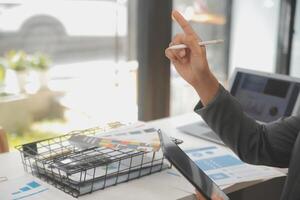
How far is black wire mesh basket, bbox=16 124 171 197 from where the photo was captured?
3.44 feet

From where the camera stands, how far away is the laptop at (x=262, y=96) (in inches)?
57.2

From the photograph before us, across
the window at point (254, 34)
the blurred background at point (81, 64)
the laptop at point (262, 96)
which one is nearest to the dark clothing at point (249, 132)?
the laptop at point (262, 96)

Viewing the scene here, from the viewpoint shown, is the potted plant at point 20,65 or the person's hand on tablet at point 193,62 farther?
the potted plant at point 20,65

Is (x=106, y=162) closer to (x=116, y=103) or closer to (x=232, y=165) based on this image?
(x=232, y=165)

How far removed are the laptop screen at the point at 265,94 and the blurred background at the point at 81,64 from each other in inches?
24.4

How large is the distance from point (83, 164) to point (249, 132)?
468 mm

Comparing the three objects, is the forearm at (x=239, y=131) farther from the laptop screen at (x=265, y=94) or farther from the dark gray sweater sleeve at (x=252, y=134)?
the laptop screen at (x=265, y=94)

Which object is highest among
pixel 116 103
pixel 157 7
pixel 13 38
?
pixel 157 7

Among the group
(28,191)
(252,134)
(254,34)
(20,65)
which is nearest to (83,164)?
(28,191)

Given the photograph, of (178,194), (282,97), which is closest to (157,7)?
(282,97)

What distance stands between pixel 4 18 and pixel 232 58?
1.64 meters

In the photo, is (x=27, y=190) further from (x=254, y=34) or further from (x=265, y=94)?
(x=254, y=34)

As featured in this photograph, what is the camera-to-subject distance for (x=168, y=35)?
7.00 ft

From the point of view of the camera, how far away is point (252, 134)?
1.12 metres
